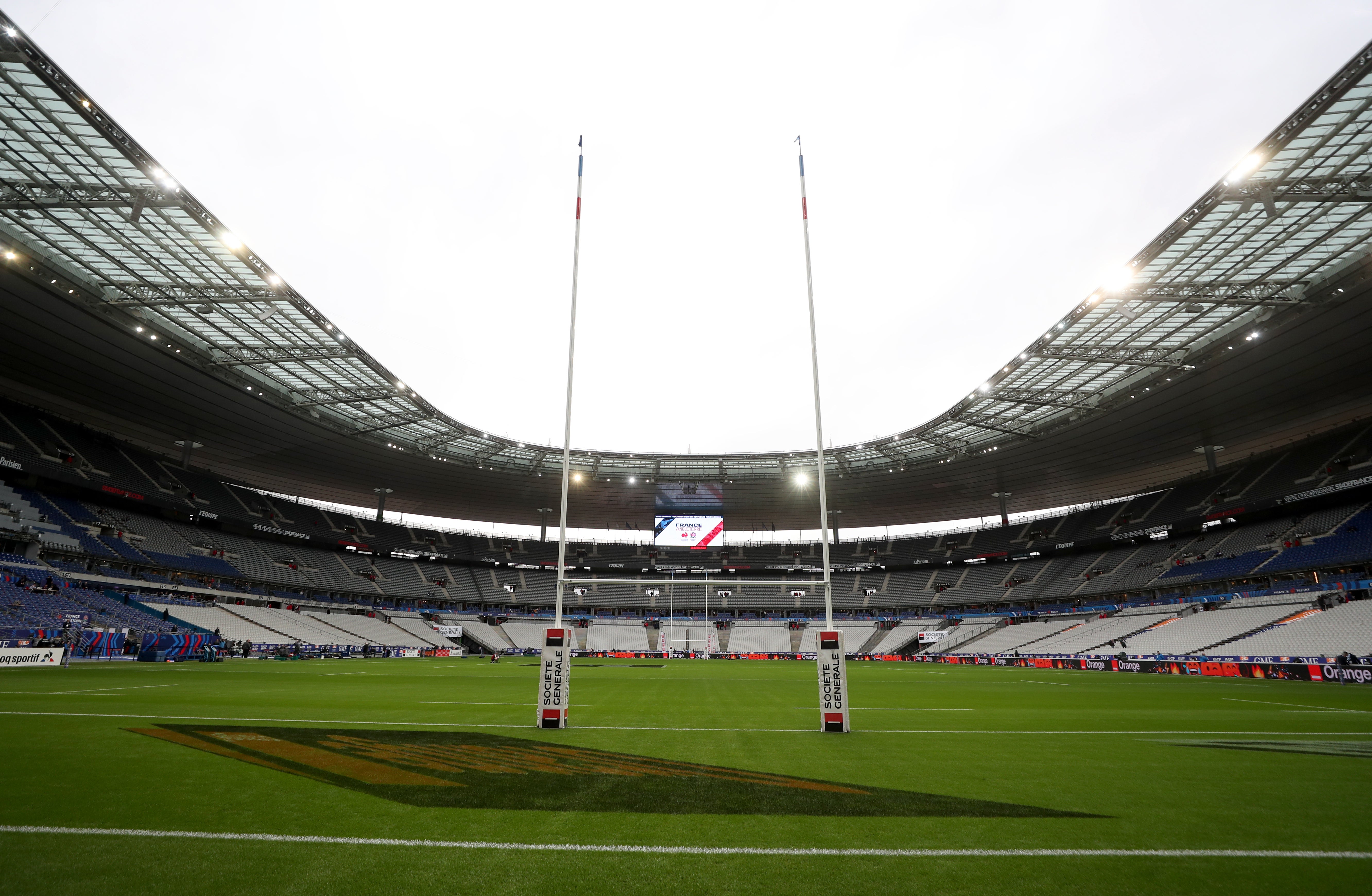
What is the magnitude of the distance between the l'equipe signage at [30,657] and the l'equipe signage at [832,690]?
3084cm

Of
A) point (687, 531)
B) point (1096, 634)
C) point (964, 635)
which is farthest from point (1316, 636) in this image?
point (687, 531)

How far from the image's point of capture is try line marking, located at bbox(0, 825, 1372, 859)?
473cm

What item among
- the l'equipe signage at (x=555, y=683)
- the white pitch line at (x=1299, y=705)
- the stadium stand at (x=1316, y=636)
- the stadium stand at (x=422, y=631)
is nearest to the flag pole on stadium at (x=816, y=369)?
the l'equipe signage at (x=555, y=683)

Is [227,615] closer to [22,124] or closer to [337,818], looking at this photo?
[22,124]

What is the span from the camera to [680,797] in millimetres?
6410

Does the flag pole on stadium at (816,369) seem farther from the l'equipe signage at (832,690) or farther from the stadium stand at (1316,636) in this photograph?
the stadium stand at (1316,636)

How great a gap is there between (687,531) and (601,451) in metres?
12.0

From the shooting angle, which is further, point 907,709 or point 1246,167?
point 1246,167

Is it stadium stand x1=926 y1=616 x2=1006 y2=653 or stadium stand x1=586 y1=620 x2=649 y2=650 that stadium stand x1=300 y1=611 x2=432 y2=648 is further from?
stadium stand x1=926 y1=616 x2=1006 y2=653

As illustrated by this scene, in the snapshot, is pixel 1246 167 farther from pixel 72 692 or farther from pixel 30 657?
pixel 30 657

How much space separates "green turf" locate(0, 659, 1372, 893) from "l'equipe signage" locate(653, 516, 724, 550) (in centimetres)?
4331

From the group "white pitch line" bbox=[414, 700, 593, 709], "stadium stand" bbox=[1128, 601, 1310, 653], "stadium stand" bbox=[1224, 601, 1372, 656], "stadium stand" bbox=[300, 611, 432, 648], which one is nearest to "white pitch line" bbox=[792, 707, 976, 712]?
"white pitch line" bbox=[414, 700, 593, 709]

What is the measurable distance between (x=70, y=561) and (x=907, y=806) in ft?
164

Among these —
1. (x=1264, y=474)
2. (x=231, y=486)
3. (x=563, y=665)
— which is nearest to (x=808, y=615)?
(x=1264, y=474)
